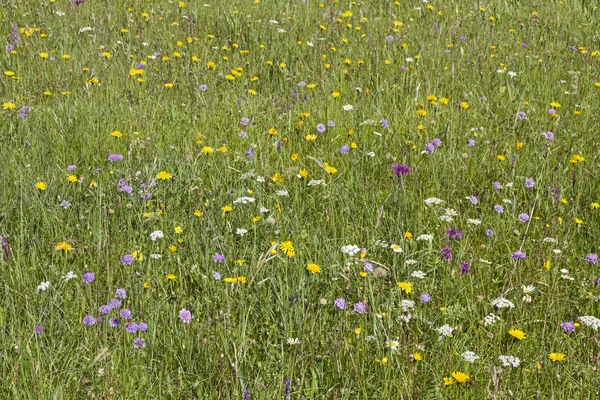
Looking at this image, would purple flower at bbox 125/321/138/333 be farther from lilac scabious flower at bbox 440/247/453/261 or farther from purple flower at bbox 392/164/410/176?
purple flower at bbox 392/164/410/176

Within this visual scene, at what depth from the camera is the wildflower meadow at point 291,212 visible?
1.92m

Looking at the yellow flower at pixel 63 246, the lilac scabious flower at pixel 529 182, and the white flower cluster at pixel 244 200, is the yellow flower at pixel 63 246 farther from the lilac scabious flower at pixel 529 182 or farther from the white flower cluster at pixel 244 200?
the lilac scabious flower at pixel 529 182

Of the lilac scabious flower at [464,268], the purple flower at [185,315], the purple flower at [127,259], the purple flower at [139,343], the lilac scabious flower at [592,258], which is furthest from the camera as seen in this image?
the lilac scabious flower at [592,258]

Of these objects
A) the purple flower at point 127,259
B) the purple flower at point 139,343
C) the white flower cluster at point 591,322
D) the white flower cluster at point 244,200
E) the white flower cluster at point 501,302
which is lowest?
the white flower cluster at point 591,322

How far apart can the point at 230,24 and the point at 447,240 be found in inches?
126

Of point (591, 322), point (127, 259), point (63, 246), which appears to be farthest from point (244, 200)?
point (591, 322)

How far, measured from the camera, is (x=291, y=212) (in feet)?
8.54

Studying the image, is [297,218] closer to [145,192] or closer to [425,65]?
[145,192]

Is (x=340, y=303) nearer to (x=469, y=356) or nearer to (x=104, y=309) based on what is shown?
(x=469, y=356)

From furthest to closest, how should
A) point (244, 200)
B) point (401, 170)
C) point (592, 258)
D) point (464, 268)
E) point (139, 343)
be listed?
point (401, 170) < point (244, 200) < point (592, 258) < point (464, 268) < point (139, 343)

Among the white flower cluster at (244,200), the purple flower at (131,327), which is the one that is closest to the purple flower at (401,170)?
the white flower cluster at (244,200)

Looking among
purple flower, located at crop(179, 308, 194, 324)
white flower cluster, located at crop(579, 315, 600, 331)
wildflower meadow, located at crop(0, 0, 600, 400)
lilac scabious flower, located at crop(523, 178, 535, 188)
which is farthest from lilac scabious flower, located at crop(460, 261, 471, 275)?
purple flower, located at crop(179, 308, 194, 324)

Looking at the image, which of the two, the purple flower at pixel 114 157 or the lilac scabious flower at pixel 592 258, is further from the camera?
the purple flower at pixel 114 157

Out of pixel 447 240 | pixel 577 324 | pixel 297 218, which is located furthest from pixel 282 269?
pixel 577 324
